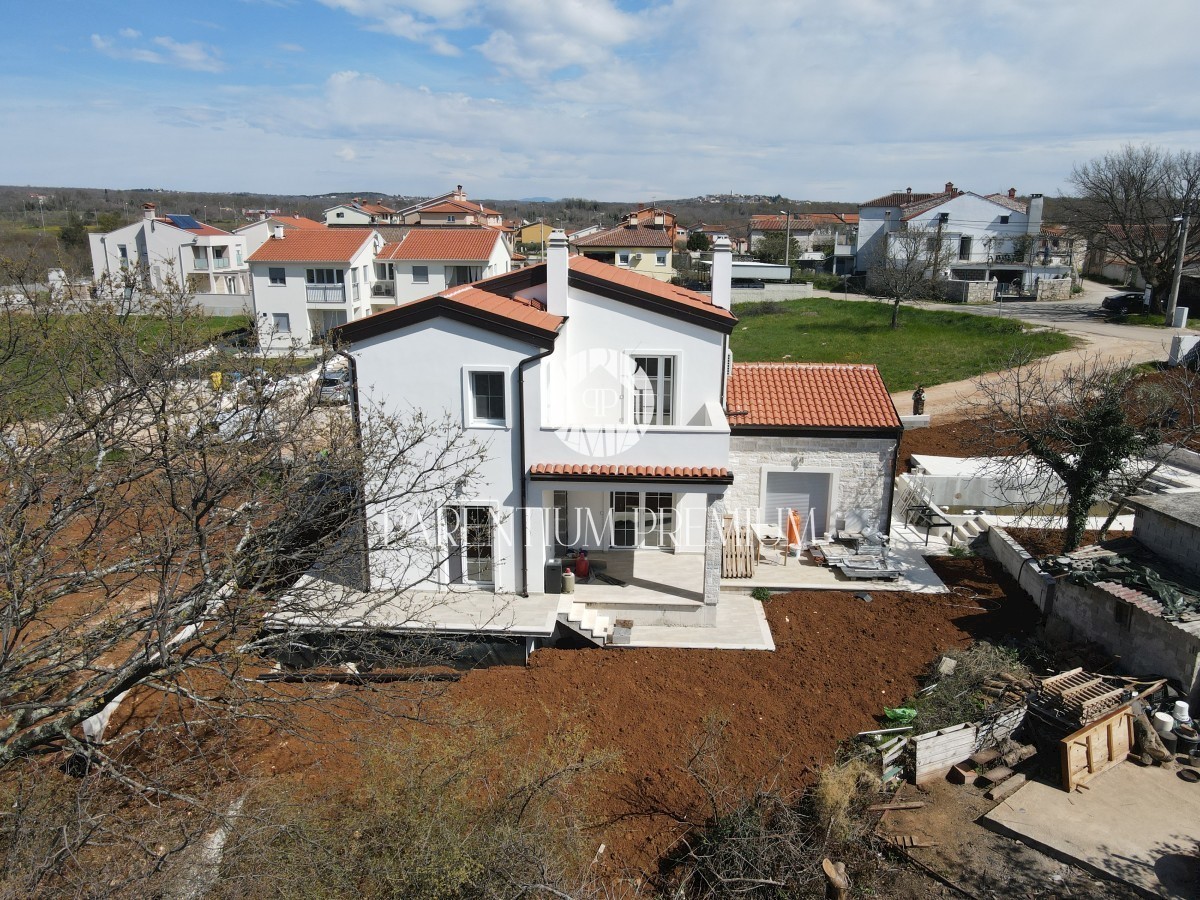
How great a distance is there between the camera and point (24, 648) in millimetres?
8508

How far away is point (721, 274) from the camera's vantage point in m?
18.0

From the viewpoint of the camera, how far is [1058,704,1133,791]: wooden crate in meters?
10.9

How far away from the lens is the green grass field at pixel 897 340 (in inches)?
1407

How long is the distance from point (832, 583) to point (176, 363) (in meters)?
13.3

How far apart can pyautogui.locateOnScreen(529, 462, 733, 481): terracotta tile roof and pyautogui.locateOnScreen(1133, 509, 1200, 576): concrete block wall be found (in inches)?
322

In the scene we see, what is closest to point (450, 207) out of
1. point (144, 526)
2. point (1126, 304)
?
point (1126, 304)

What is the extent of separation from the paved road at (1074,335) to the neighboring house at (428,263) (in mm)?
27221

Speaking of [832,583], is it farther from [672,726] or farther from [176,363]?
[176,363]

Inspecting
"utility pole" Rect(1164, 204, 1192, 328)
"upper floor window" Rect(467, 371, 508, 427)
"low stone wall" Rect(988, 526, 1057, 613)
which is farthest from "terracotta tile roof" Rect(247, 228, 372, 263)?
"utility pole" Rect(1164, 204, 1192, 328)

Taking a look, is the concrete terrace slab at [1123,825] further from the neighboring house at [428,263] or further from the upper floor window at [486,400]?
the neighboring house at [428,263]

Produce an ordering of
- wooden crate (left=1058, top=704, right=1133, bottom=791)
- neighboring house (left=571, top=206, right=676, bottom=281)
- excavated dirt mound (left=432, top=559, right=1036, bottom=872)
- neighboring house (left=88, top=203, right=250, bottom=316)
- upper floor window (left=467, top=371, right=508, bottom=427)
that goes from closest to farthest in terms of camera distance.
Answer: excavated dirt mound (left=432, top=559, right=1036, bottom=872), wooden crate (left=1058, top=704, right=1133, bottom=791), upper floor window (left=467, top=371, right=508, bottom=427), neighboring house (left=88, top=203, right=250, bottom=316), neighboring house (left=571, top=206, right=676, bottom=281)

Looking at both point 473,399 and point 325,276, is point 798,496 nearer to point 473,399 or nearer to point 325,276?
point 473,399

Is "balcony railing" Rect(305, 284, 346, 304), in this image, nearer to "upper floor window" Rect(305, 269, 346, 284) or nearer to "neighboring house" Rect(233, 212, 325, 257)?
"upper floor window" Rect(305, 269, 346, 284)

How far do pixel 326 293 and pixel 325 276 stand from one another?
0.99 meters
